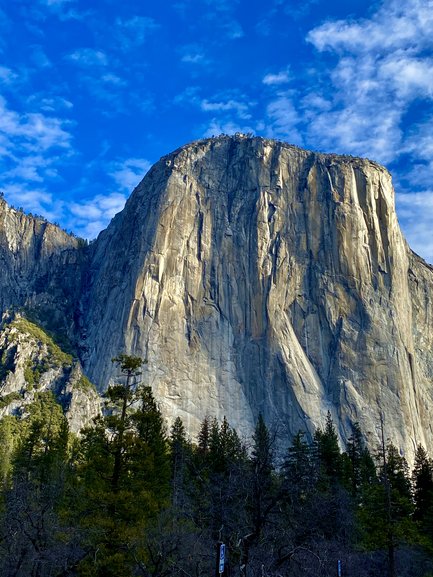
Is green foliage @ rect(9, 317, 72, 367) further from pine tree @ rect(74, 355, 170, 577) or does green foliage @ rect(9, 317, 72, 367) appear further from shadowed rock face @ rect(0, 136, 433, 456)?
pine tree @ rect(74, 355, 170, 577)

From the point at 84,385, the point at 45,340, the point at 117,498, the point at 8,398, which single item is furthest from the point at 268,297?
the point at 117,498

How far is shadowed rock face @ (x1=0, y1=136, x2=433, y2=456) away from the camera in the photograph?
105500 mm

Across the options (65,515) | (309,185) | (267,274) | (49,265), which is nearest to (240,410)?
(267,274)

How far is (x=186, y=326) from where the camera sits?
11106cm

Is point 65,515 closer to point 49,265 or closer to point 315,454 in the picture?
point 315,454

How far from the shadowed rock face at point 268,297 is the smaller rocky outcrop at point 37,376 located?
6.76 m

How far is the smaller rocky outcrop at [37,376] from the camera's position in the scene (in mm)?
95750

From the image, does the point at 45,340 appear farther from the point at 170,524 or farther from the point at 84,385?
the point at 170,524

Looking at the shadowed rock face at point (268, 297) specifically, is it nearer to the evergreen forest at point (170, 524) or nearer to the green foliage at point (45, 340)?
→ the green foliage at point (45, 340)

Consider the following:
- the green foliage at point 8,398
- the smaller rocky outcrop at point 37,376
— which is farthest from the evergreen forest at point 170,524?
the smaller rocky outcrop at point 37,376

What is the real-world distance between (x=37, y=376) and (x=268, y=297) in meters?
41.7

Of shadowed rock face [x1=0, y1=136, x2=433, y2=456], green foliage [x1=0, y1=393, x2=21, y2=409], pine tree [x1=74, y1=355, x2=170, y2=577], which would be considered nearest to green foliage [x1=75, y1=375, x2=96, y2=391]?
shadowed rock face [x1=0, y1=136, x2=433, y2=456]

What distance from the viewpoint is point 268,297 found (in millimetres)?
113125

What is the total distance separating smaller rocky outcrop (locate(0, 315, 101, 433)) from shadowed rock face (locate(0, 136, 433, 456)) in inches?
266
